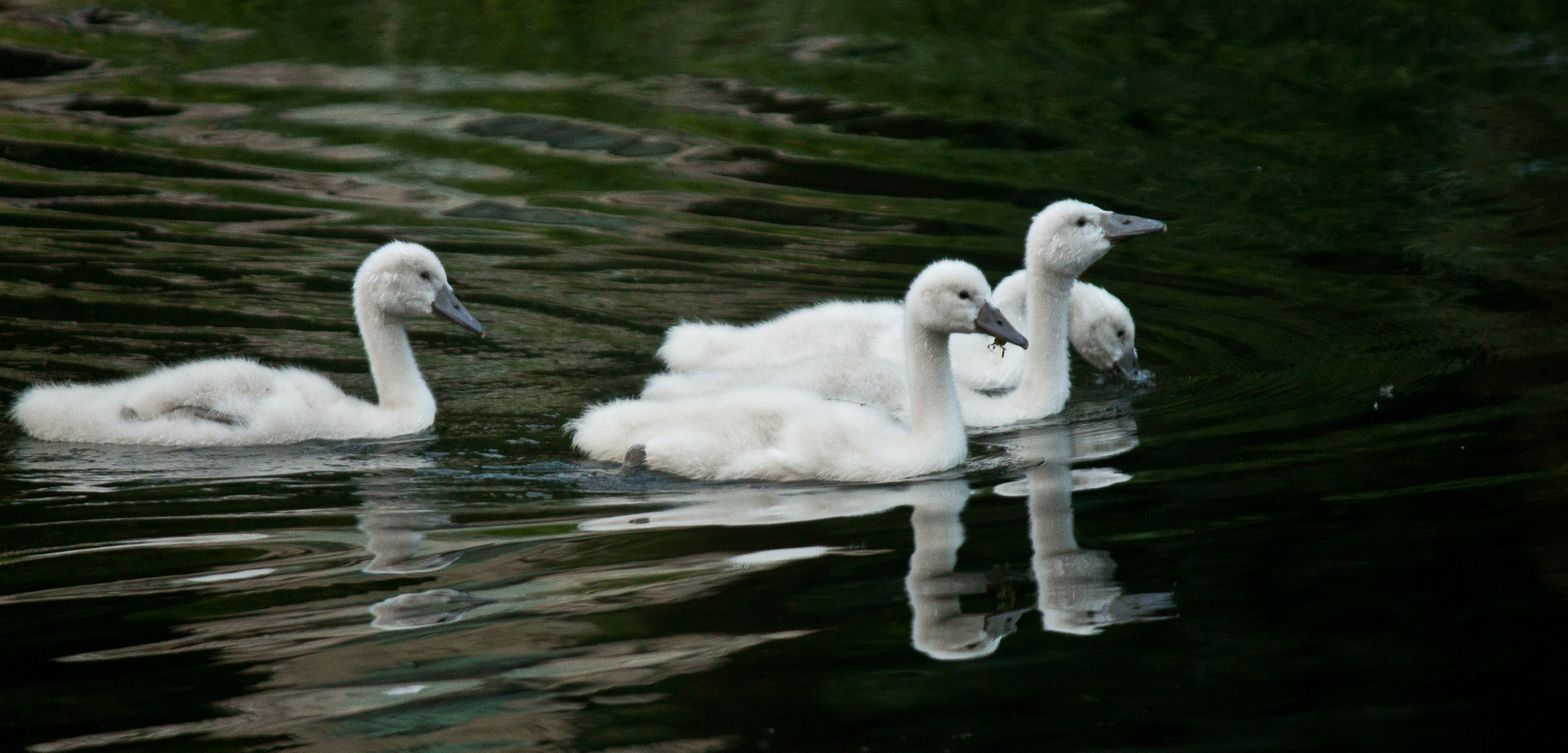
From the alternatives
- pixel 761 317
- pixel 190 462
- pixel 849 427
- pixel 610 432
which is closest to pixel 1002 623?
pixel 849 427

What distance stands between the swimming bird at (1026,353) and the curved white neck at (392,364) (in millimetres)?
989

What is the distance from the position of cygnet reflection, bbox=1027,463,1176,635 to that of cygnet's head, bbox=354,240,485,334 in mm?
3153

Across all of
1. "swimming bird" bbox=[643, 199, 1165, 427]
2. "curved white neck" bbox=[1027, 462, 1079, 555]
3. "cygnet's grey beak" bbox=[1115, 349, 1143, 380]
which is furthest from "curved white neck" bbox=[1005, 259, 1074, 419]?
"curved white neck" bbox=[1027, 462, 1079, 555]

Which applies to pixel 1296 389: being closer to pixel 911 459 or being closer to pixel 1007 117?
pixel 911 459

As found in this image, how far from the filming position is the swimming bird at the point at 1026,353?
7.57 m

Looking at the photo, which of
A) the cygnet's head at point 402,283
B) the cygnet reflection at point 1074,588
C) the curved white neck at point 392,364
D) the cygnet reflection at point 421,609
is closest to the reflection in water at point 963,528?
the cygnet reflection at point 1074,588

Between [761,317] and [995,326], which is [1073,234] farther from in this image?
[761,317]

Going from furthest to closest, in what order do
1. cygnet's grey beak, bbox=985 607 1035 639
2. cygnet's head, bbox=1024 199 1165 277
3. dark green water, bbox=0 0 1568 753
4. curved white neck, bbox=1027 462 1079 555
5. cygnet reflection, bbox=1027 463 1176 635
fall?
cygnet's head, bbox=1024 199 1165 277, curved white neck, bbox=1027 462 1079 555, cygnet reflection, bbox=1027 463 1176 635, cygnet's grey beak, bbox=985 607 1035 639, dark green water, bbox=0 0 1568 753

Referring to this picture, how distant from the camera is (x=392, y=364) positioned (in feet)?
25.0

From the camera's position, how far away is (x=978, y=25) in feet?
59.1

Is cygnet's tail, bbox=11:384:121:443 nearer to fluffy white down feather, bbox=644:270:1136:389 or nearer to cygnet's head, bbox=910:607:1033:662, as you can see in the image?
fluffy white down feather, bbox=644:270:1136:389

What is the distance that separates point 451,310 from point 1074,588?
12.5 feet

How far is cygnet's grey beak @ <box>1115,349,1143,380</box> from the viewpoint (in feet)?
28.2

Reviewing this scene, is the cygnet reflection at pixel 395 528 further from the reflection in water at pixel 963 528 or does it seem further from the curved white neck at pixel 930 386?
the curved white neck at pixel 930 386
